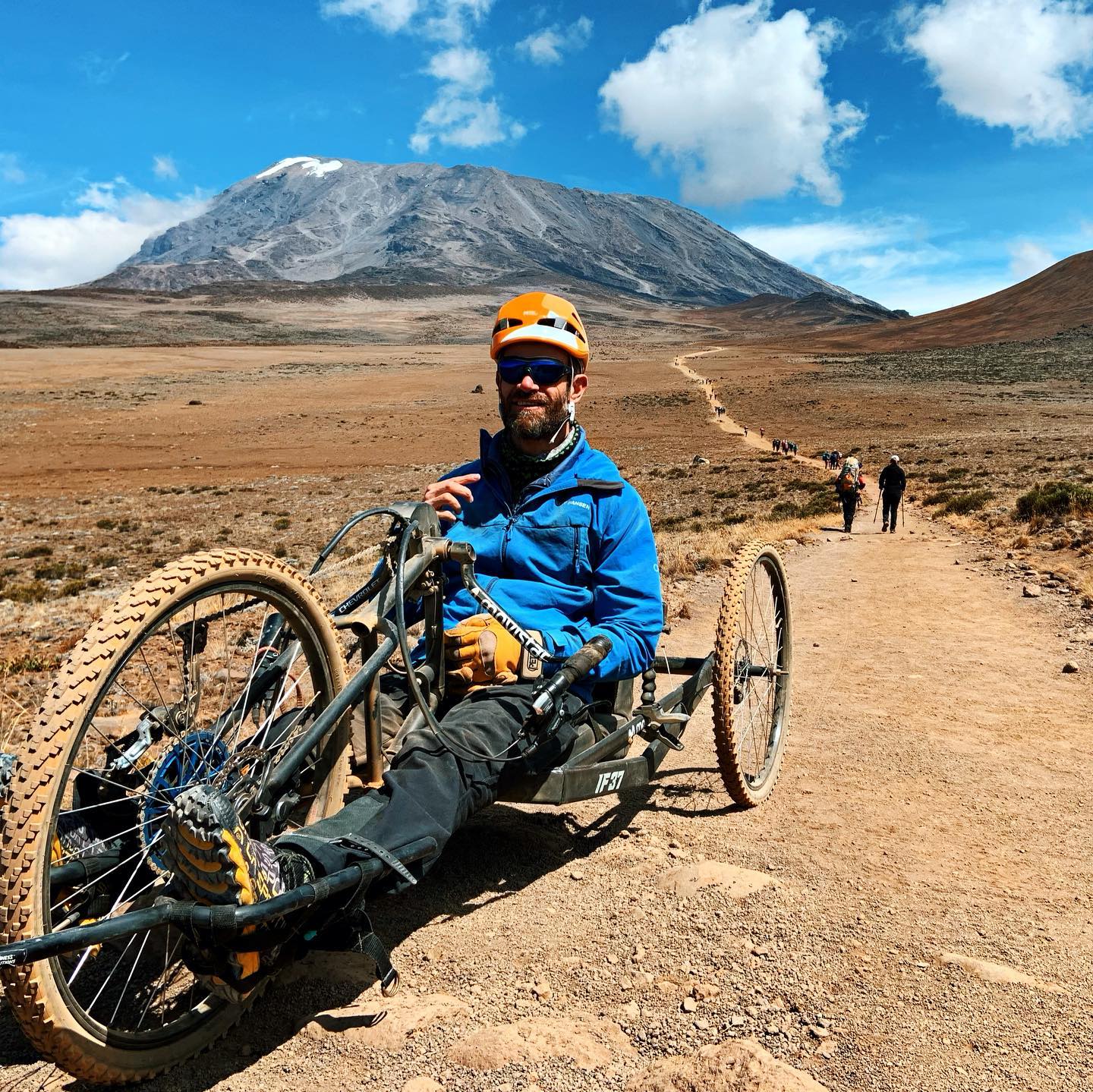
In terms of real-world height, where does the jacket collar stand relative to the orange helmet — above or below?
below

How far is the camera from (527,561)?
386cm

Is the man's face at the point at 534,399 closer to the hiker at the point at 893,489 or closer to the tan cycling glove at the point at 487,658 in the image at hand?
the tan cycling glove at the point at 487,658

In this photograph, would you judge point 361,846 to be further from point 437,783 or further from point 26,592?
point 26,592

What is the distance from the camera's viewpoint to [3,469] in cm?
3856

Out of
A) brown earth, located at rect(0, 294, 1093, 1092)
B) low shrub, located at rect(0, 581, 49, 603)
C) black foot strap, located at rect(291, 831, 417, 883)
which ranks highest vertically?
black foot strap, located at rect(291, 831, 417, 883)

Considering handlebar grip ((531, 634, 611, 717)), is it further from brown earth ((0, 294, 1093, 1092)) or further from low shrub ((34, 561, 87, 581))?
low shrub ((34, 561, 87, 581))

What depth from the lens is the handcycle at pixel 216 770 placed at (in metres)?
2.10

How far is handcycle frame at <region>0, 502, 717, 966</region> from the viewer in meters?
2.11

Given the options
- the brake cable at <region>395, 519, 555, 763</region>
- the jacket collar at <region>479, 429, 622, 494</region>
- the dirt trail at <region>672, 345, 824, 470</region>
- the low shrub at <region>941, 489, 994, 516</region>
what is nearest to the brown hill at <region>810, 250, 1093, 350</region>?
the dirt trail at <region>672, 345, 824, 470</region>

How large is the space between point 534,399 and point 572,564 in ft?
2.79

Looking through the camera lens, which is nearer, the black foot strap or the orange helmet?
the black foot strap

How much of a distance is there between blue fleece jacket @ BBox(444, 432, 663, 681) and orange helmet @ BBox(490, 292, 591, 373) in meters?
0.64

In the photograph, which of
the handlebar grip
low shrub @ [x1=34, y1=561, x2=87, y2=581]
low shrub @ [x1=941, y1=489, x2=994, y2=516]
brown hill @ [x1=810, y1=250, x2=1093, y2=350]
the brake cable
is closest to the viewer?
the brake cable

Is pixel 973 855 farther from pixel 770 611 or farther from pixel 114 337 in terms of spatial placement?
pixel 114 337
